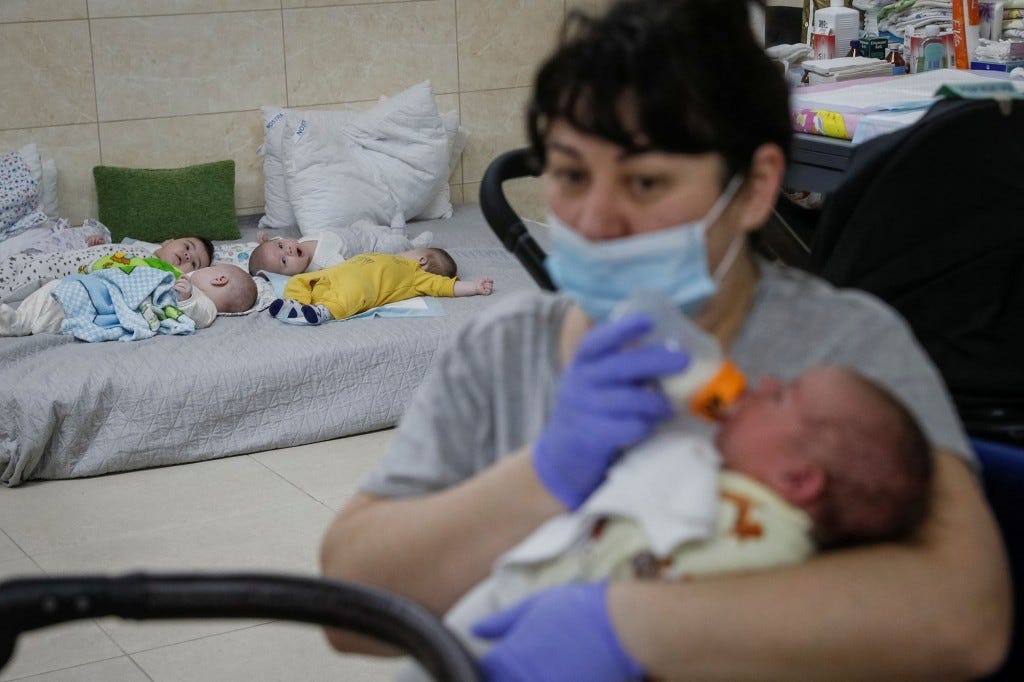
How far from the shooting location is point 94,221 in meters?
4.52

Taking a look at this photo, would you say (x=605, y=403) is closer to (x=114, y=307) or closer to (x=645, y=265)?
(x=645, y=265)

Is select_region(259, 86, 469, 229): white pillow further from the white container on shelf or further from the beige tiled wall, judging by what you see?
the white container on shelf

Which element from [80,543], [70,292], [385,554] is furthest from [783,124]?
[70,292]

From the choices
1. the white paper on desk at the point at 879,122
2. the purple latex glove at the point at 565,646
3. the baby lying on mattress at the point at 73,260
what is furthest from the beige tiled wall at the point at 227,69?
the purple latex glove at the point at 565,646

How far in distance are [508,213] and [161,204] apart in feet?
9.80

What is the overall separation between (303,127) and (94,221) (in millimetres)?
820

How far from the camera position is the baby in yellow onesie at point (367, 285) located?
152 inches

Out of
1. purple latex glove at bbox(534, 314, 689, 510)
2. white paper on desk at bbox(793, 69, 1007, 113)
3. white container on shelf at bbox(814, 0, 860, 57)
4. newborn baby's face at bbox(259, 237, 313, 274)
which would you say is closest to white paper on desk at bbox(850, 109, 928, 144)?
white paper on desk at bbox(793, 69, 1007, 113)

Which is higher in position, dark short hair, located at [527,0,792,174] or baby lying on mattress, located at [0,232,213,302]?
dark short hair, located at [527,0,792,174]

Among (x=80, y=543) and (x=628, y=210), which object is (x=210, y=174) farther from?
(x=628, y=210)

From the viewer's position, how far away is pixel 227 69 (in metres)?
4.82

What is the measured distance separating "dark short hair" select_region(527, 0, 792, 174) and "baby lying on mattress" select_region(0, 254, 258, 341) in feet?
9.22

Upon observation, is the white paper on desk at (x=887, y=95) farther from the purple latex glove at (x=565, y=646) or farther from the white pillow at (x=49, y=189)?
the white pillow at (x=49, y=189)

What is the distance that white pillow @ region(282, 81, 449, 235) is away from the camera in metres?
4.66
